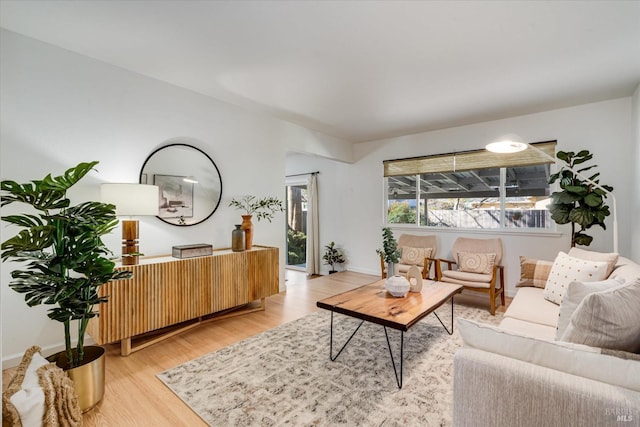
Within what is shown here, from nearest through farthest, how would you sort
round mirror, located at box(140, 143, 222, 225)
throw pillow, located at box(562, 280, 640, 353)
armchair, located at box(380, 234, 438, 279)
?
throw pillow, located at box(562, 280, 640, 353) < round mirror, located at box(140, 143, 222, 225) < armchair, located at box(380, 234, 438, 279)

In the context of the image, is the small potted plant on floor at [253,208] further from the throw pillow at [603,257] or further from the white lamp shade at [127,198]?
the throw pillow at [603,257]

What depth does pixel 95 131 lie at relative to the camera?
263 cm

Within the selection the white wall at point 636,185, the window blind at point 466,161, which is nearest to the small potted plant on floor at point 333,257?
the window blind at point 466,161

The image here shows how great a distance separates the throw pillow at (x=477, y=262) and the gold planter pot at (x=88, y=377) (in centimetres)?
388

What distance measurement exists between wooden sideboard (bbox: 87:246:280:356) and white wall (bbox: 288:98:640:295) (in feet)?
8.04

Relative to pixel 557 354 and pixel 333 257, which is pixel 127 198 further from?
pixel 333 257

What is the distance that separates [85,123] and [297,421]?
2.87m

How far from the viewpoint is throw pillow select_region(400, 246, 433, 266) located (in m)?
4.47

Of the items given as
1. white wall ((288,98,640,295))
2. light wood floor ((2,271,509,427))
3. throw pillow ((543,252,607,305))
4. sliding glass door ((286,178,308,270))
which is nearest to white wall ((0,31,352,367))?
light wood floor ((2,271,509,427))

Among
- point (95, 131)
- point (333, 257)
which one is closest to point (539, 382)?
point (95, 131)

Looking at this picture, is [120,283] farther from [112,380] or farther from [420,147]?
[420,147]

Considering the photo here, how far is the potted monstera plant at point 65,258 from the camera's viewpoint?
1629mm

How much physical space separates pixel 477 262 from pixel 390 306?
2.17 m

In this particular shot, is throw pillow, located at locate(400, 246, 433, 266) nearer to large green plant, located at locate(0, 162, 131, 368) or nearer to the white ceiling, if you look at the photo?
the white ceiling
